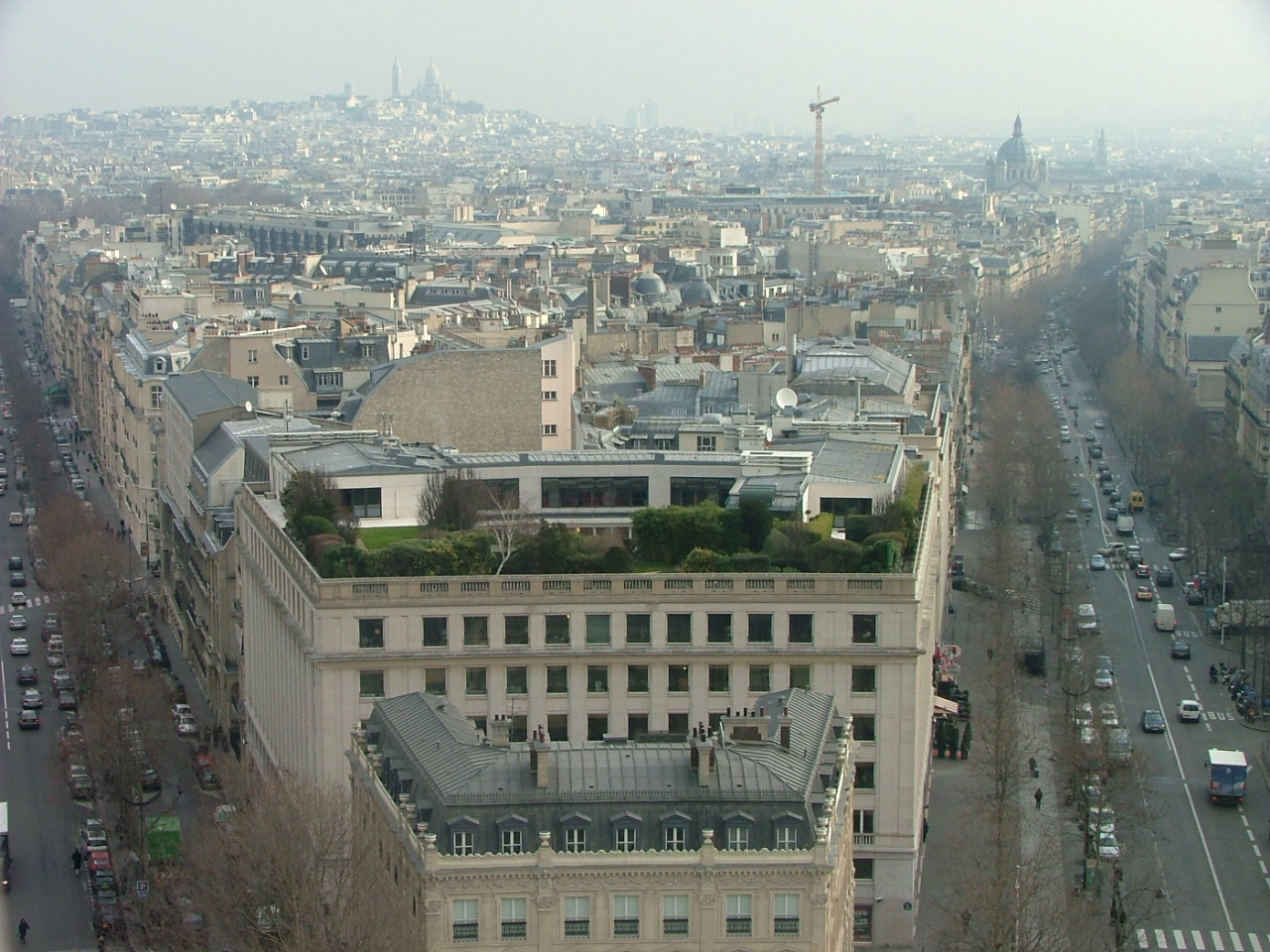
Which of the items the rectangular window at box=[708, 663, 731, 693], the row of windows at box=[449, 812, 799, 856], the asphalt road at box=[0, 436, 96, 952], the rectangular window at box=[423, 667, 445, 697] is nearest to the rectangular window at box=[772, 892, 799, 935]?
the row of windows at box=[449, 812, 799, 856]

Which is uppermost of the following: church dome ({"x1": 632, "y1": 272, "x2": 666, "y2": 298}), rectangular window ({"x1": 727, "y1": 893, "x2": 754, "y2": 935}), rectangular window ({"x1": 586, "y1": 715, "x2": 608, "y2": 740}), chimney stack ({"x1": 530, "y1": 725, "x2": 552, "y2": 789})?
chimney stack ({"x1": 530, "y1": 725, "x2": 552, "y2": 789})

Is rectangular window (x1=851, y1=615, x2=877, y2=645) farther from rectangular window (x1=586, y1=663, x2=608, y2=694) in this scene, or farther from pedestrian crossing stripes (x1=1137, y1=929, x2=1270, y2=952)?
pedestrian crossing stripes (x1=1137, y1=929, x2=1270, y2=952)

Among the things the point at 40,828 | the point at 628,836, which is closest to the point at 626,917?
the point at 628,836

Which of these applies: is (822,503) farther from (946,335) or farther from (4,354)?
(4,354)

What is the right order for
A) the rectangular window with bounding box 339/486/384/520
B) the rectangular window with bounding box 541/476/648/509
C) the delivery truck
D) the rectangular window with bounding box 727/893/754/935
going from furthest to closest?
the delivery truck → the rectangular window with bounding box 541/476/648/509 → the rectangular window with bounding box 339/486/384/520 → the rectangular window with bounding box 727/893/754/935

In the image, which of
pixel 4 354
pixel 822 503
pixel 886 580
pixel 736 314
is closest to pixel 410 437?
pixel 822 503

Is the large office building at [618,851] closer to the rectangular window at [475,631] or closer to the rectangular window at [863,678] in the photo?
the rectangular window at [475,631]
